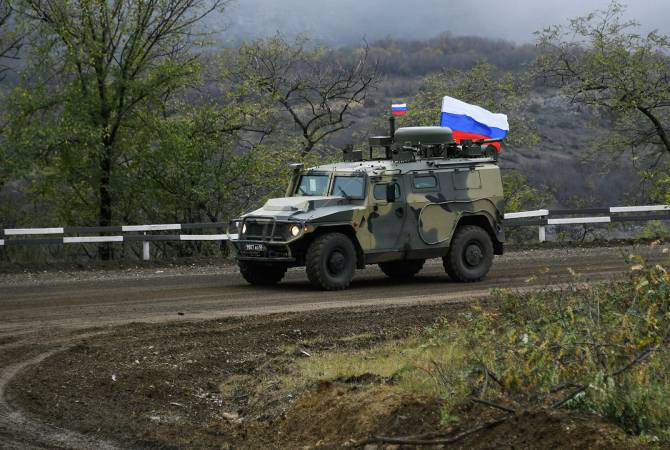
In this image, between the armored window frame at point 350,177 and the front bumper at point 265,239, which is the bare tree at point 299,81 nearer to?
the armored window frame at point 350,177

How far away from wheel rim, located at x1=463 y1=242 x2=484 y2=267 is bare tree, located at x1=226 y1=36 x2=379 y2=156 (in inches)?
507

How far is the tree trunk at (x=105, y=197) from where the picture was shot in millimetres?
26206

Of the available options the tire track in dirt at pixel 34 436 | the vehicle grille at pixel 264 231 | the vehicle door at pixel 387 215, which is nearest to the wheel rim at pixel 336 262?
the vehicle door at pixel 387 215

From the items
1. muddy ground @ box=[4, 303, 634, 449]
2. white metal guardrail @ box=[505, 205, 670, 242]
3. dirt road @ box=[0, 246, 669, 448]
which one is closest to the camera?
muddy ground @ box=[4, 303, 634, 449]

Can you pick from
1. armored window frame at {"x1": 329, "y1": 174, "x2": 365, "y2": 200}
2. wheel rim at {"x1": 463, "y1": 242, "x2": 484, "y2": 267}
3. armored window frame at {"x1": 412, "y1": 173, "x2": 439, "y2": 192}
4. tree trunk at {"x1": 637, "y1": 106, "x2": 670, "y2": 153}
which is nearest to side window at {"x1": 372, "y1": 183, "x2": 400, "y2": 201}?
armored window frame at {"x1": 329, "y1": 174, "x2": 365, "y2": 200}

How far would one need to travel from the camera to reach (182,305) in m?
15.2

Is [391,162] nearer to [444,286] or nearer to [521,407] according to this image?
[444,286]

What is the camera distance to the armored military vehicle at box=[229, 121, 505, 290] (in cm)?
1623

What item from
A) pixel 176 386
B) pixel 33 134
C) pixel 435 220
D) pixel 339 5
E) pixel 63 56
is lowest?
pixel 176 386

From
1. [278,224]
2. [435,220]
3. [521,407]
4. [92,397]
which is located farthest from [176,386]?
[435,220]

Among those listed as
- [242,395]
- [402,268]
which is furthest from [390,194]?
[242,395]

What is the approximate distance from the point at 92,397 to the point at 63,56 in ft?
56.3

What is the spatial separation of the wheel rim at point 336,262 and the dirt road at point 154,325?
40cm

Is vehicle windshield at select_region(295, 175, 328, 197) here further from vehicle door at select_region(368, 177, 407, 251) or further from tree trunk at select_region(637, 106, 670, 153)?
tree trunk at select_region(637, 106, 670, 153)
